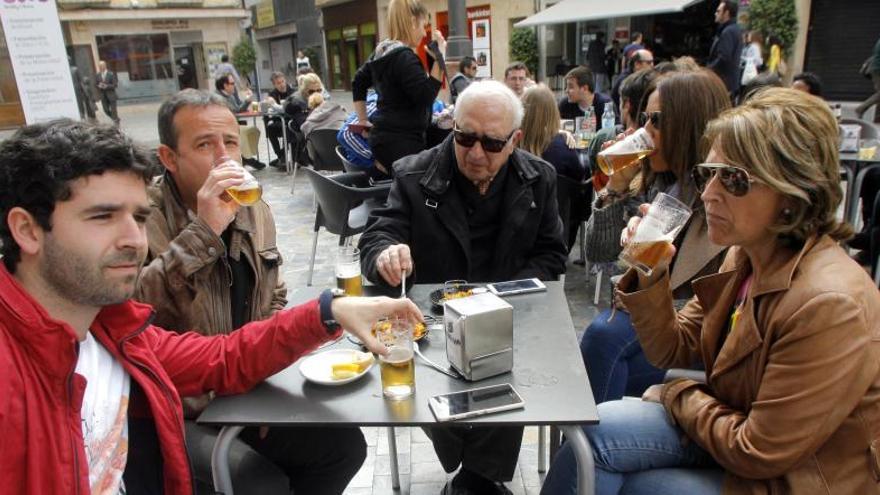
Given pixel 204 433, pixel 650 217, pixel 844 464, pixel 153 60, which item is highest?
pixel 153 60

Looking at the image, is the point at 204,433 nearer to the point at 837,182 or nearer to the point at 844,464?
the point at 844,464

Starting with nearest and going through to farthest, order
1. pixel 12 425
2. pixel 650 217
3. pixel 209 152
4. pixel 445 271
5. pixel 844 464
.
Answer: pixel 12 425 → pixel 844 464 → pixel 650 217 → pixel 209 152 → pixel 445 271

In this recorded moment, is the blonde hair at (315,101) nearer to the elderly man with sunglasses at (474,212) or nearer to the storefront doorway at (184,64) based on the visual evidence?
the elderly man with sunglasses at (474,212)

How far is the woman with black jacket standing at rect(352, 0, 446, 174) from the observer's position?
439 cm

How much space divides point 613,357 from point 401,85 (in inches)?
116

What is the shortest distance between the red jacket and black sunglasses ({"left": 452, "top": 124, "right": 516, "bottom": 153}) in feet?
3.65

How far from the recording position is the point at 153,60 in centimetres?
2847

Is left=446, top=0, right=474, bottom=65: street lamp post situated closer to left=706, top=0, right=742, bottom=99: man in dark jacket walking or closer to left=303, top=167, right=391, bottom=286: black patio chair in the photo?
→ left=706, top=0, right=742, bottom=99: man in dark jacket walking

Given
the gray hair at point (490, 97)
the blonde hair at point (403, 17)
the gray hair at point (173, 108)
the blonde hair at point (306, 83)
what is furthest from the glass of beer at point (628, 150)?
the blonde hair at point (306, 83)

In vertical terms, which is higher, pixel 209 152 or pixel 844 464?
pixel 209 152

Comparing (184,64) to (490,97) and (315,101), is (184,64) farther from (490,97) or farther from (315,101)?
(490,97)

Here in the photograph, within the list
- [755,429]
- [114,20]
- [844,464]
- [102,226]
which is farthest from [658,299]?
[114,20]

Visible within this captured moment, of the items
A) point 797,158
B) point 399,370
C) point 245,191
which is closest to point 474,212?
point 245,191

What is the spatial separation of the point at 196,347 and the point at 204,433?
33 cm
